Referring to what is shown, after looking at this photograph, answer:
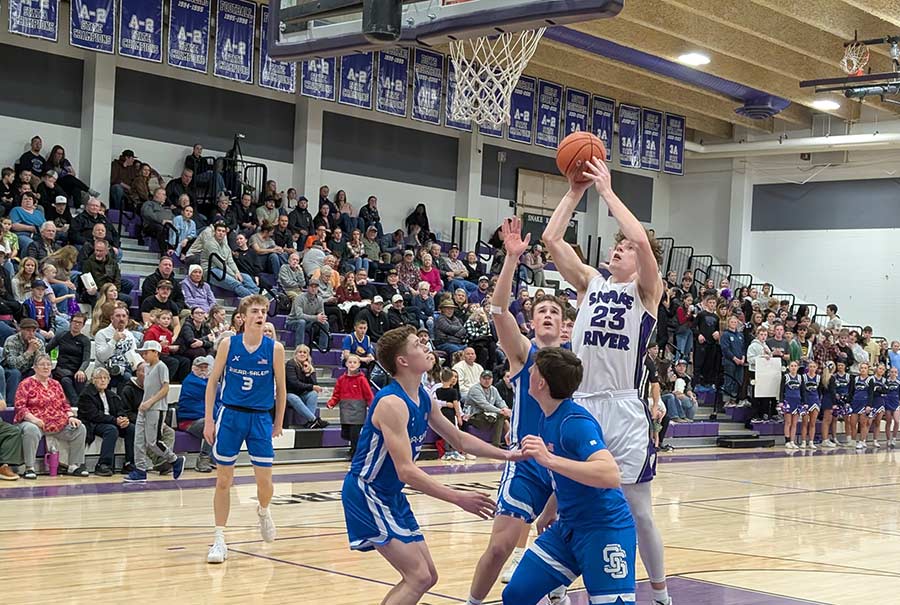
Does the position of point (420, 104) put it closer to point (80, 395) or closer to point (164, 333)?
point (164, 333)

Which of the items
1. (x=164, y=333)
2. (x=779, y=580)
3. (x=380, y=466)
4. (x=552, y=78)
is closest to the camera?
(x=380, y=466)

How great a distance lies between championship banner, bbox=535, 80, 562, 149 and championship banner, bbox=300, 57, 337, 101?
16.1 feet

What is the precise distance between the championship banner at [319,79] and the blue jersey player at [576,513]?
1303cm

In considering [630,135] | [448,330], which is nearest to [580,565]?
[448,330]

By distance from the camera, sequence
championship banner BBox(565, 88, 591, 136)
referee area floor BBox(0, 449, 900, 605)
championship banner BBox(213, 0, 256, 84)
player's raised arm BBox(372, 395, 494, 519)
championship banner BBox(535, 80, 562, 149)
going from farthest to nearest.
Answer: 1. championship banner BBox(565, 88, 591, 136)
2. championship banner BBox(535, 80, 562, 149)
3. championship banner BBox(213, 0, 256, 84)
4. referee area floor BBox(0, 449, 900, 605)
5. player's raised arm BBox(372, 395, 494, 519)

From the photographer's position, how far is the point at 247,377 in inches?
265

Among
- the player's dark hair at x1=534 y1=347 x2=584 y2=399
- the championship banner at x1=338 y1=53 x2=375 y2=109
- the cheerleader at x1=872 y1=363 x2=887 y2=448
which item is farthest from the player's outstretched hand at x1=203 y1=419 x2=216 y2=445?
the cheerleader at x1=872 y1=363 x2=887 y2=448

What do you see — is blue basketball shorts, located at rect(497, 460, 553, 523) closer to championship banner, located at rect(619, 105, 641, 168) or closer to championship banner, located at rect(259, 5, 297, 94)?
championship banner, located at rect(259, 5, 297, 94)

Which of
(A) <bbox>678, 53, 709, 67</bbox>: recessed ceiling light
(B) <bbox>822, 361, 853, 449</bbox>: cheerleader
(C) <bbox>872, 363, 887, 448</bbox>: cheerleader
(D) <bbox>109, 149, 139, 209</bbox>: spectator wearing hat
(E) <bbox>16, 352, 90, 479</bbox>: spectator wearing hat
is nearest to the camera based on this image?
(E) <bbox>16, 352, 90, 479</bbox>: spectator wearing hat

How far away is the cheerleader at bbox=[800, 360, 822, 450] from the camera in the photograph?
18.4m

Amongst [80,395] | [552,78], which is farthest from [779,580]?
[552,78]

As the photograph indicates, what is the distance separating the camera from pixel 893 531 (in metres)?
9.36

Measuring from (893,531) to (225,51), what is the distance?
36.6 feet

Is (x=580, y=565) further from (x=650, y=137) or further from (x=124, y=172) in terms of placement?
(x=650, y=137)
